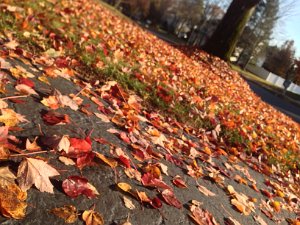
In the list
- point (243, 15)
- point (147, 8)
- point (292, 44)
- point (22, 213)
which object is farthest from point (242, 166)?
point (292, 44)

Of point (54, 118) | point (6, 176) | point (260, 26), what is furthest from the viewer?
point (260, 26)

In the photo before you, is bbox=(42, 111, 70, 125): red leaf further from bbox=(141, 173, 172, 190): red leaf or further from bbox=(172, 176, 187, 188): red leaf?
bbox=(172, 176, 187, 188): red leaf

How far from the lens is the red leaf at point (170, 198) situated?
7.55 feet

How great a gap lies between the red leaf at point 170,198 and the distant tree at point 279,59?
62664mm

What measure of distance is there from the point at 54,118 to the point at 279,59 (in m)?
65.9

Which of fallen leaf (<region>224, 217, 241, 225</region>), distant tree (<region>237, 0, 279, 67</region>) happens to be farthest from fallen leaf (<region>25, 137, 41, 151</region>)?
distant tree (<region>237, 0, 279, 67</region>)

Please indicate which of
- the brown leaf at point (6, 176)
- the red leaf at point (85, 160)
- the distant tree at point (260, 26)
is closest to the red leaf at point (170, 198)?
the red leaf at point (85, 160)

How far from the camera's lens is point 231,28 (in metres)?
11.9

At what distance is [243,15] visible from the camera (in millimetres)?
11828

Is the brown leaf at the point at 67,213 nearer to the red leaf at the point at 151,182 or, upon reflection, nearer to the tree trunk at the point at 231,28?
the red leaf at the point at 151,182

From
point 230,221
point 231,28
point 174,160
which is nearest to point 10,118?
point 174,160

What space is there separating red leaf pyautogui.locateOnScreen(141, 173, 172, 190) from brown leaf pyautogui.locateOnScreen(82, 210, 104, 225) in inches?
23.0

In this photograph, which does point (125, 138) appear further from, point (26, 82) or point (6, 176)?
point (6, 176)

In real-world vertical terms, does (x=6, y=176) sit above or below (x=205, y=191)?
above
